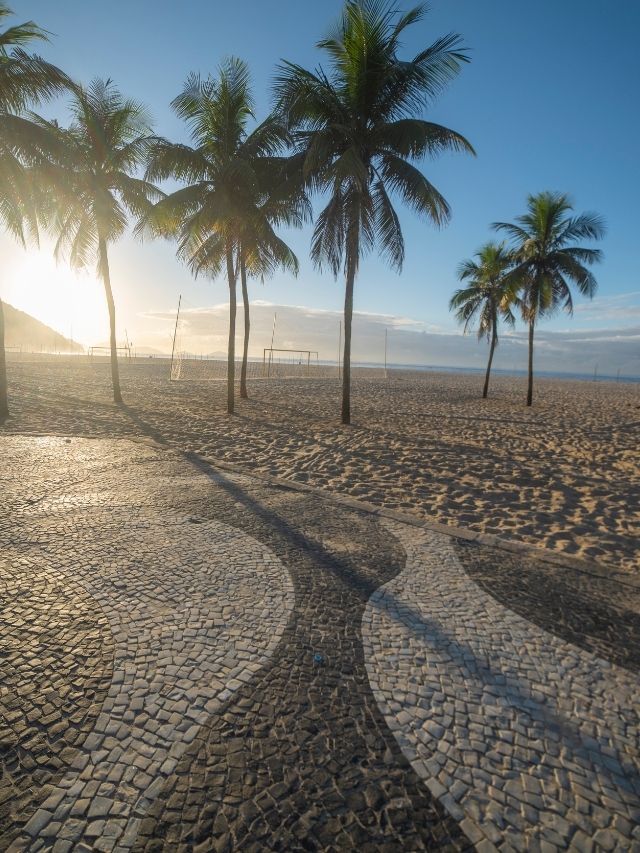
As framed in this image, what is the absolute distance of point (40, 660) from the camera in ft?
8.13

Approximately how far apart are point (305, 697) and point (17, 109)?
1362 cm

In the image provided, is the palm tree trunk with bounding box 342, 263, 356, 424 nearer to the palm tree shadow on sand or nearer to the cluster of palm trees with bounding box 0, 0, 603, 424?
the cluster of palm trees with bounding box 0, 0, 603, 424

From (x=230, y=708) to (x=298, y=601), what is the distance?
44.5 inches

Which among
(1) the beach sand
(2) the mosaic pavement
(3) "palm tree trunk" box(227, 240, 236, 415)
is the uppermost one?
(3) "palm tree trunk" box(227, 240, 236, 415)

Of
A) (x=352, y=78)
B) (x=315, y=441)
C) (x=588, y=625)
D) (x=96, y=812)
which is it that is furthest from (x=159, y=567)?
(x=352, y=78)

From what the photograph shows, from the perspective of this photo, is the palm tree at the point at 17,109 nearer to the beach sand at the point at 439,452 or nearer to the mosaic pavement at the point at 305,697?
the beach sand at the point at 439,452

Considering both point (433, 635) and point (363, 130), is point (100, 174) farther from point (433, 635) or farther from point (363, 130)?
point (433, 635)

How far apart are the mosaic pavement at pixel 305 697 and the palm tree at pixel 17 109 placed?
9.81 metres

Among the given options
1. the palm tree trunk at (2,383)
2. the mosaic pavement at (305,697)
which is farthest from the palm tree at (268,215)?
the mosaic pavement at (305,697)

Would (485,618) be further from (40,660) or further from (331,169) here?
(331,169)

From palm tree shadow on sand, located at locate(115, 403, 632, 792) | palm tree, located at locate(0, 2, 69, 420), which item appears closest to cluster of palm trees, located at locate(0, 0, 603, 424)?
palm tree, located at locate(0, 2, 69, 420)

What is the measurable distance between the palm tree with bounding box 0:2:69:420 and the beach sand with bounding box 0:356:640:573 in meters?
4.73

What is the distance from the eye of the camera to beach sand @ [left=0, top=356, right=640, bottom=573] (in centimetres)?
530

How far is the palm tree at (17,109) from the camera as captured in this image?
9.05 m
